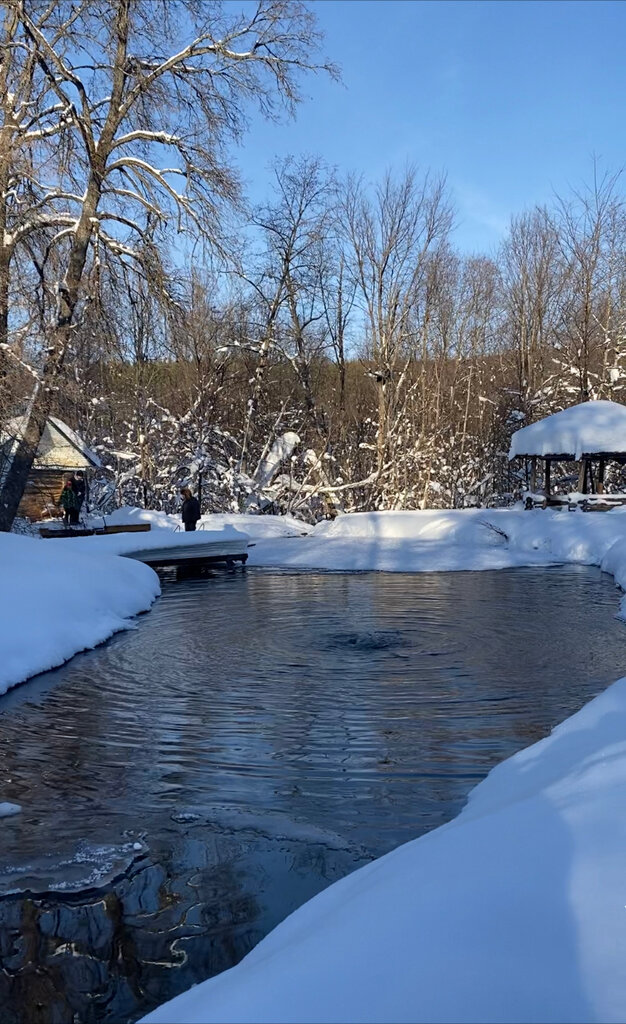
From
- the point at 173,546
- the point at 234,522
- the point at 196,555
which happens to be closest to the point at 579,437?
the point at 234,522

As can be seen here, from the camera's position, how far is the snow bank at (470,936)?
7.85 feet

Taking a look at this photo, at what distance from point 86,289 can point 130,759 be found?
1282 centimetres

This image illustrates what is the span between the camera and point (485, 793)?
5.36 metres

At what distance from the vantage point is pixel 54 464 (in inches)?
1334

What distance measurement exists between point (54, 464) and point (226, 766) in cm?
2926

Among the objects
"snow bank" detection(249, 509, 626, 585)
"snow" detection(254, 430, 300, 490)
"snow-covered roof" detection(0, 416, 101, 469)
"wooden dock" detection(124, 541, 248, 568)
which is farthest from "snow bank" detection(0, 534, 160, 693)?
"snow" detection(254, 430, 300, 490)

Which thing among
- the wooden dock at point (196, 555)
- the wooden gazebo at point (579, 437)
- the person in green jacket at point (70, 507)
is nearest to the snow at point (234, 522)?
the person in green jacket at point (70, 507)

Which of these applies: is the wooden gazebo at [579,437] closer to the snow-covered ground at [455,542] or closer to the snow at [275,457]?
the snow-covered ground at [455,542]

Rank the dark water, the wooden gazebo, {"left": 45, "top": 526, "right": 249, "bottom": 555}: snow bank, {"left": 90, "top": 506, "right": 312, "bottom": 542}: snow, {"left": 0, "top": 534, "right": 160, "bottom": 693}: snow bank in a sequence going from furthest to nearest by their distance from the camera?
{"left": 90, "top": 506, "right": 312, "bottom": 542}: snow, the wooden gazebo, {"left": 45, "top": 526, "right": 249, "bottom": 555}: snow bank, {"left": 0, "top": 534, "right": 160, "bottom": 693}: snow bank, the dark water

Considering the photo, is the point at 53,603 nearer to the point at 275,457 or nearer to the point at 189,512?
the point at 189,512

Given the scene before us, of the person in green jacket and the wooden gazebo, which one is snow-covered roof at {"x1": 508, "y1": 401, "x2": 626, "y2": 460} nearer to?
the wooden gazebo

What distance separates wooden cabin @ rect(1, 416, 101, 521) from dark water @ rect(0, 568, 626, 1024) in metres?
22.0

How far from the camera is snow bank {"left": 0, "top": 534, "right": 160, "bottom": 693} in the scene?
967 centimetres

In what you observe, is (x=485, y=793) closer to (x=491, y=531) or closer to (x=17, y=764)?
(x=17, y=764)
